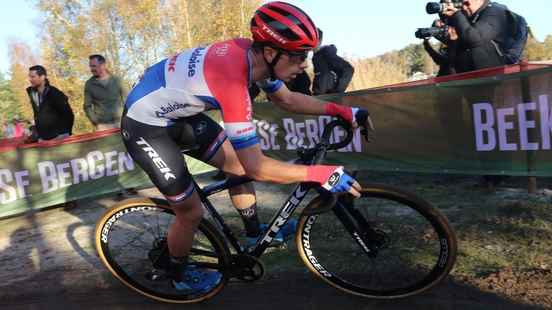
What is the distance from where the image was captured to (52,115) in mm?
7012

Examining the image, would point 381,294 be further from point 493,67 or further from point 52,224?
point 52,224

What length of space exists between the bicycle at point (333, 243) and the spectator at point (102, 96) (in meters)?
4.06

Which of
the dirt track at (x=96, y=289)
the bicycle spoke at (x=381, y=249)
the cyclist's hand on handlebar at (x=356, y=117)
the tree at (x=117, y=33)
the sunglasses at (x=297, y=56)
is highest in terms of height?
the tree at (x=117, y=33)

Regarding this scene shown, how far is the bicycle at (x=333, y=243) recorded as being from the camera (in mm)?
2783

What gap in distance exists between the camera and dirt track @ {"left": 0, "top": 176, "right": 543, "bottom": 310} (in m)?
3.00

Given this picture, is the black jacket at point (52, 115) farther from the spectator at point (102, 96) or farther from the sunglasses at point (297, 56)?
the sunglasses at point (297, 56)

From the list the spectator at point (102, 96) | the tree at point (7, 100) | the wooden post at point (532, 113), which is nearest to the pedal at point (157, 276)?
the wooden post at point (532, 113)

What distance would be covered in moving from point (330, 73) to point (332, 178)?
437 centimetres

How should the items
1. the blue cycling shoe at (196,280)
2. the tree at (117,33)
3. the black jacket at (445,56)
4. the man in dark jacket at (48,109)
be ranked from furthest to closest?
the tree at (117,33) → the man in dark jacket at (48,109) → the black jacket at (445,56) → the blue cycling shoe at (196,280)

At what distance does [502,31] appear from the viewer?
17.5 ft

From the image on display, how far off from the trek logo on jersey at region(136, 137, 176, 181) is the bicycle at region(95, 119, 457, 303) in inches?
10.9

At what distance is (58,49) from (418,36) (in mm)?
25702

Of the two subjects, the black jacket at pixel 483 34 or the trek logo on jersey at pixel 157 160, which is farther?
the black jacket at pixel 483 34

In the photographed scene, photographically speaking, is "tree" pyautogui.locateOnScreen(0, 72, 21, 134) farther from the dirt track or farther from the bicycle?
the bicycle
